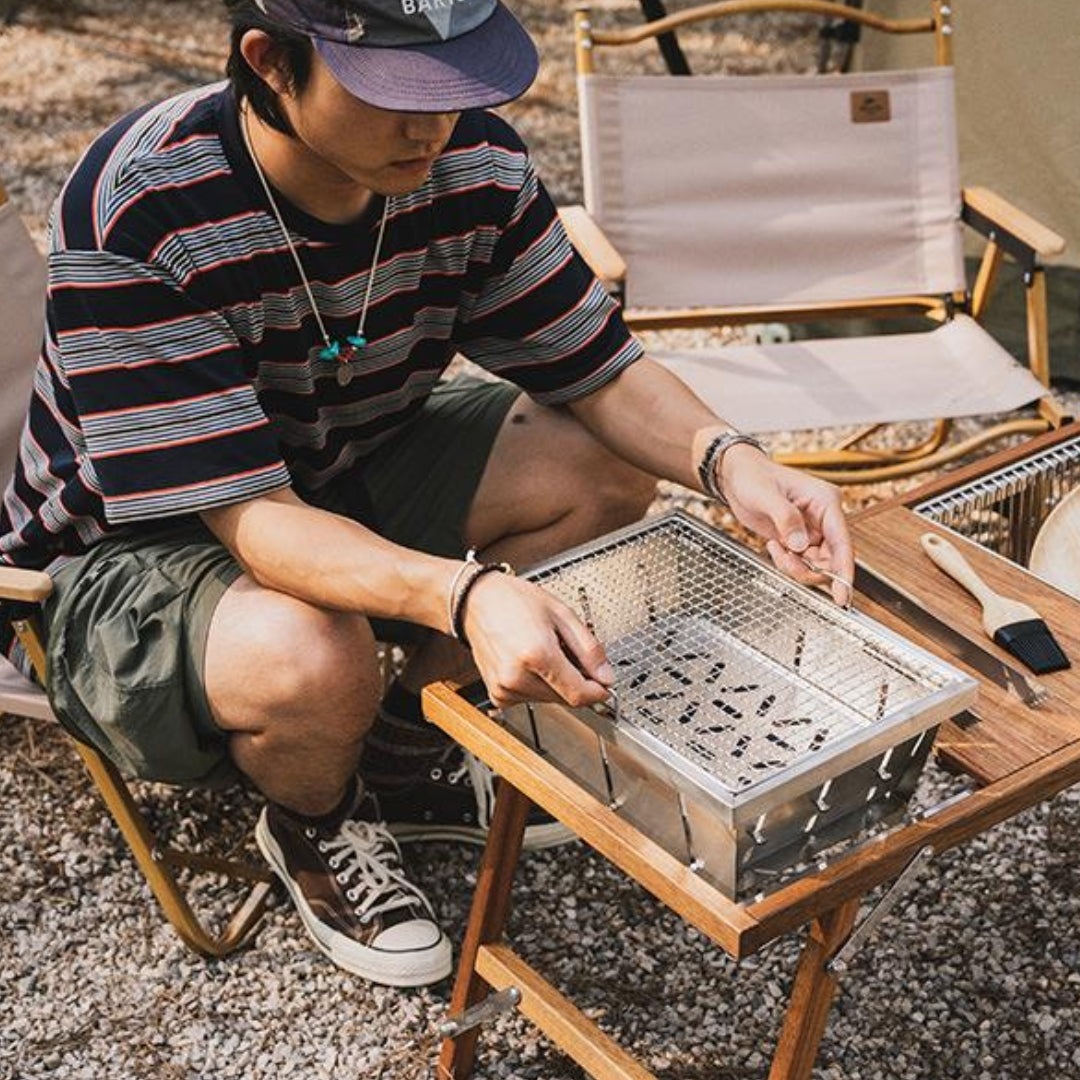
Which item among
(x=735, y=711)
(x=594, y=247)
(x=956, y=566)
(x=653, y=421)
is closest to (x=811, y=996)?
(x=735, y=711)

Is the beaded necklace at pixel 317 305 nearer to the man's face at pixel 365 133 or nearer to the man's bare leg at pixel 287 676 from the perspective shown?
the man's face at pixel 365 133

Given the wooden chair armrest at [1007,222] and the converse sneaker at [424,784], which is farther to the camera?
the wooden chair armrest at [1007,222]

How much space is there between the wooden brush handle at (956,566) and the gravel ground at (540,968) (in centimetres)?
66

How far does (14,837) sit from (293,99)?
148cm

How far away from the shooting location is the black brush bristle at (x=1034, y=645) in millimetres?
2111

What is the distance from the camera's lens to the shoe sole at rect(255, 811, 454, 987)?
2.52m

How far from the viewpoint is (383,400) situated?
248cm

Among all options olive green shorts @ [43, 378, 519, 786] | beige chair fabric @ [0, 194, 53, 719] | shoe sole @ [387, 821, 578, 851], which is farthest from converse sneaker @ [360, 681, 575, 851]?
beige chair fabric @ [0, 194, 53, 719]

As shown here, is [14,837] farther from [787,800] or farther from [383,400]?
[787,800]

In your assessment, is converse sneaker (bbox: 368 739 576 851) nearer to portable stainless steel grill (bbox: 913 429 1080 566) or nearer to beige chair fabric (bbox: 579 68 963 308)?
portable stainless steel grill (bbox: 913 429 1080 566)

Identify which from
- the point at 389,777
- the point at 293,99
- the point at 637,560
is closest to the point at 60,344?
the point at 293,99

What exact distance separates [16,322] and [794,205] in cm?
183

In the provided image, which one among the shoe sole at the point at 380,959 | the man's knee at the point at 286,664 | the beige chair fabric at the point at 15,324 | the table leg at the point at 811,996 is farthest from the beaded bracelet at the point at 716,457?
the beige chair fabric at the point at 15,324

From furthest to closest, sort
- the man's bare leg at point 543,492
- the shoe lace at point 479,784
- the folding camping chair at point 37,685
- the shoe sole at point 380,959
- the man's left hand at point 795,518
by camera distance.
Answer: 1. the shoe lace at point 479,784
2. the man's bare leg at point 543,492
3. the shoe sole at point 380,959
4. the folding camping chair at point 37,685
5. the man's left hand at point 795,518
